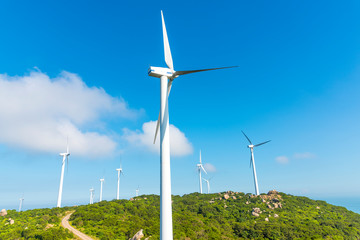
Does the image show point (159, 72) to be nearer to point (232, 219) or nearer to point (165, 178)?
point (165, 178)

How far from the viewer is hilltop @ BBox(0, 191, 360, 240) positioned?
55.9m

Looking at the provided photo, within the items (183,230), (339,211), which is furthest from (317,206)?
(183,230)

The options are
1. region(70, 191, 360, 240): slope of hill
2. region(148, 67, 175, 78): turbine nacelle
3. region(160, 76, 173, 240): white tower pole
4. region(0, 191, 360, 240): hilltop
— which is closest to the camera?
region(160, 76, 173, 240): white tower pole

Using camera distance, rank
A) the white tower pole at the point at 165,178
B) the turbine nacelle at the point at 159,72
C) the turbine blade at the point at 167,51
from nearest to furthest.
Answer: the white tower pole at the point at 165,178, the turbine nacelle at the point at 159,72, the turbine blade at the point at 167,51

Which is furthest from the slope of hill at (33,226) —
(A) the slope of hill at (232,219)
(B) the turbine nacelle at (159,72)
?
(B) the turbine nacelle at (159,72)

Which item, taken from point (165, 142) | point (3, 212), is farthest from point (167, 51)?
point (3, 212)

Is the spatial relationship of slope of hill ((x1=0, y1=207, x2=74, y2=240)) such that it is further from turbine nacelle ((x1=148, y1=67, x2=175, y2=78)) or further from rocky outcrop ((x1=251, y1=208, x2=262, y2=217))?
rocky outcrop ((x1=251, y1=208, x2=262, y2=217))

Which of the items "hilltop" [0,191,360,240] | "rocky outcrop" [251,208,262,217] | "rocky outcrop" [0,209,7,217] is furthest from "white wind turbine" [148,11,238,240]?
"rocky outcrop" [0,209,7,217]

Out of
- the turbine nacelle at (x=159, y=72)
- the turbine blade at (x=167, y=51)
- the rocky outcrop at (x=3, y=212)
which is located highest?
the turbine blade at (x=167, y=51)

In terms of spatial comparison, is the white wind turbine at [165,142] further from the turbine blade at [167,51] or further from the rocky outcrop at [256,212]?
the rocky outcrop at [256,212]

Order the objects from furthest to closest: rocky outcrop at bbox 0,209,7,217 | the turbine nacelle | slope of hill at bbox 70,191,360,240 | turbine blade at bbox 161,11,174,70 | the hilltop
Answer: rocky outcrop at bbox 0,209,7,217 → slope of hill at bbox 70,191,360,240 → the hilltop → turbine blade at bbox 161,11,174,70 → the turbine nacelle

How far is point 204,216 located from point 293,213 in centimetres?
3702

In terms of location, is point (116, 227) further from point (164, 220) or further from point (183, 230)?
point (164, 220)

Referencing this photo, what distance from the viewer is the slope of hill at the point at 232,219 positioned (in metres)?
56.7
